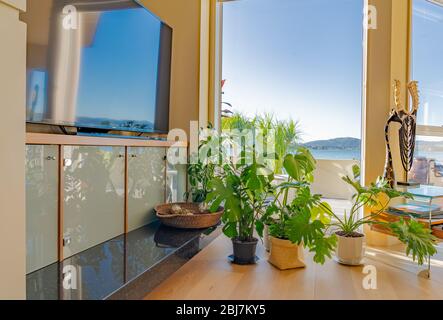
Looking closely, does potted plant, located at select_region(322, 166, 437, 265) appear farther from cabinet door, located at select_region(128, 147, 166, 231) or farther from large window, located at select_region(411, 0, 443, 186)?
large window, located at select_region(411, 0, 443, 186)

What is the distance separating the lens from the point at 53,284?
116cm

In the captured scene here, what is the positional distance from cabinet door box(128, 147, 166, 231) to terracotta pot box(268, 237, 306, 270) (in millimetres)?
802

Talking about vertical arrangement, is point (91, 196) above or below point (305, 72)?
below

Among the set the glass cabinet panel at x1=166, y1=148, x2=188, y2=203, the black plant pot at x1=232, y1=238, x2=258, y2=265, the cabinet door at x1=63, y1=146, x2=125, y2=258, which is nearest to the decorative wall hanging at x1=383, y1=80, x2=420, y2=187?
the black plant pot at x1=232, y1=238, x2=258, y2=265

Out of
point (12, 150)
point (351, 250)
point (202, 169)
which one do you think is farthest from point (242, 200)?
point (12, 150)

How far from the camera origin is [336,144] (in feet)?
9.23

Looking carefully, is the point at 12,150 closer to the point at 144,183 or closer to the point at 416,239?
the point at 144,183

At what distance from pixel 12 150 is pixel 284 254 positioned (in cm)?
146

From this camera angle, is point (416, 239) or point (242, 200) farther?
point (242, 200)

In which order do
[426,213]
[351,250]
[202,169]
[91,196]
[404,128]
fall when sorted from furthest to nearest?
1. [404,128]
2. [202,169]
3. [426,213]
4. [351,250]
5. [91,196]

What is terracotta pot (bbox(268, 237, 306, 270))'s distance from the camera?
1.80m

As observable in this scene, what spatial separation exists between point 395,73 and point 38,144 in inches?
104

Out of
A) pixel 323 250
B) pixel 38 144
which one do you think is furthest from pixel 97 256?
pixel 323 250
